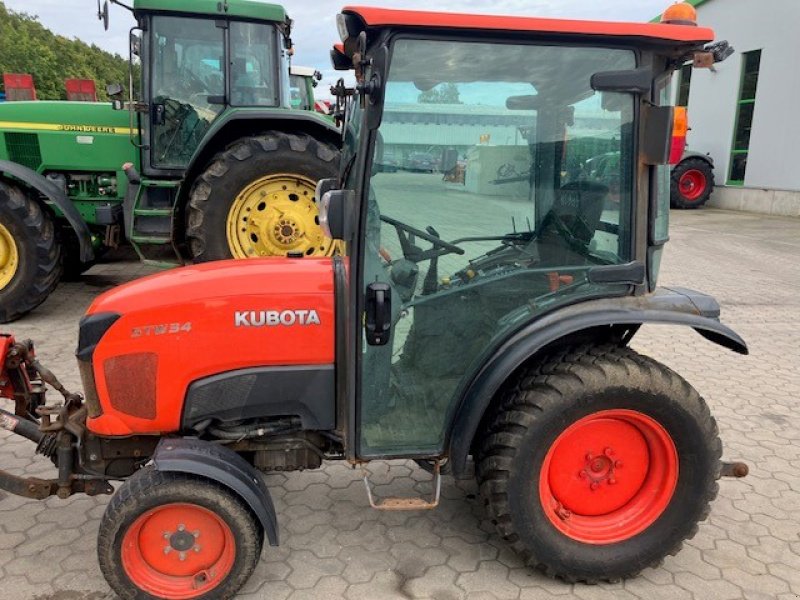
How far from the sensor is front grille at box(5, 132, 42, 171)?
557 cm

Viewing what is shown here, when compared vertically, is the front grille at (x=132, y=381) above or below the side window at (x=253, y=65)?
below

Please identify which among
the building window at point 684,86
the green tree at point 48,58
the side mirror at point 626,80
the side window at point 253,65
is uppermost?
the green tree at point 48,58

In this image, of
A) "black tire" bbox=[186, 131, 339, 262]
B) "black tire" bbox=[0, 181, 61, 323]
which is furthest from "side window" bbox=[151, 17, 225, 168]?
"black tire" bbox=[0, 181, 61, 323]

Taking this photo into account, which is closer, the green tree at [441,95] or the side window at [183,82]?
the green tree at [441,95]

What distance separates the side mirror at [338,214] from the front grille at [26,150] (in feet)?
15.8

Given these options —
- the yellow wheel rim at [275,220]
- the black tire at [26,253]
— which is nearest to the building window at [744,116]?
the yellow wheel rim at [275,220]

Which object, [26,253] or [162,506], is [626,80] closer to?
[162,506]

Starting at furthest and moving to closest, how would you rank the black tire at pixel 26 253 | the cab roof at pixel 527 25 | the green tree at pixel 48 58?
the green tree at pixel 48 58, the black tire at pixel 26 253, the cab roof at pixel 527 25

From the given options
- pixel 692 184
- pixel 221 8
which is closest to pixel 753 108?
pixel 692 184

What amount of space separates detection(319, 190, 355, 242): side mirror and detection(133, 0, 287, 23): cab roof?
4125mm

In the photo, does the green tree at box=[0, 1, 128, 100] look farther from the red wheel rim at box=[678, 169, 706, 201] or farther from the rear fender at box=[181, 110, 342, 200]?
the rear fender at box=[181, 110, 342, 200]

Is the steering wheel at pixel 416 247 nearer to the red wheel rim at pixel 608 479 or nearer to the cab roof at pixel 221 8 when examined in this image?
the red wheel rim at pixel 608 479

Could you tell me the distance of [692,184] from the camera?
1419 cm

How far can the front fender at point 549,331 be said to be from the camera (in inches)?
82.5
